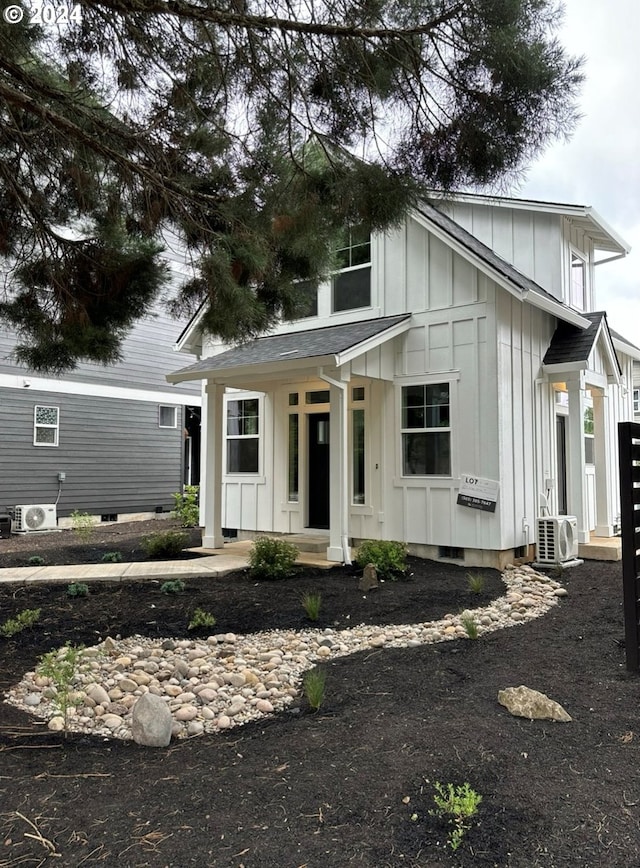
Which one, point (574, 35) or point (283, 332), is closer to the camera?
point (574, 35)

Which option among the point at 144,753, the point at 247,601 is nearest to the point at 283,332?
the point at 247,601

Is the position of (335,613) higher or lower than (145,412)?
lower

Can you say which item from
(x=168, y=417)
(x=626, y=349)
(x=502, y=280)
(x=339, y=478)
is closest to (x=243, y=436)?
(x=339, y=478)

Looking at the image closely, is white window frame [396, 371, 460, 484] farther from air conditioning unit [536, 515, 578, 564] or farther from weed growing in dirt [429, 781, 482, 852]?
weed growing in dirt [429, 781, 482, 852]

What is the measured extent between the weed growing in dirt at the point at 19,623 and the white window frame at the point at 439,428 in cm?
514

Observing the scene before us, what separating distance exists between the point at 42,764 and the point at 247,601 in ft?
11.9

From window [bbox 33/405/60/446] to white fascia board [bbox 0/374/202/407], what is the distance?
1.33ft

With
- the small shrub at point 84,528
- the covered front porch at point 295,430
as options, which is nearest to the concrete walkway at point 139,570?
the covered front porch at point 295,430

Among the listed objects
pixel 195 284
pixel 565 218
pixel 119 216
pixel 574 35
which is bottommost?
pixel 195 284

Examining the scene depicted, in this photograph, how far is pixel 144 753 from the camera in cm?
318

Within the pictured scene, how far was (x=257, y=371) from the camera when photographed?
8.90m

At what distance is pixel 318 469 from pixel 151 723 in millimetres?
7030

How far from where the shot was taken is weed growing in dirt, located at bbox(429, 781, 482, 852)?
7.50ft

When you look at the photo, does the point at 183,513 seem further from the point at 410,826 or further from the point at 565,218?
the point at 410,826
